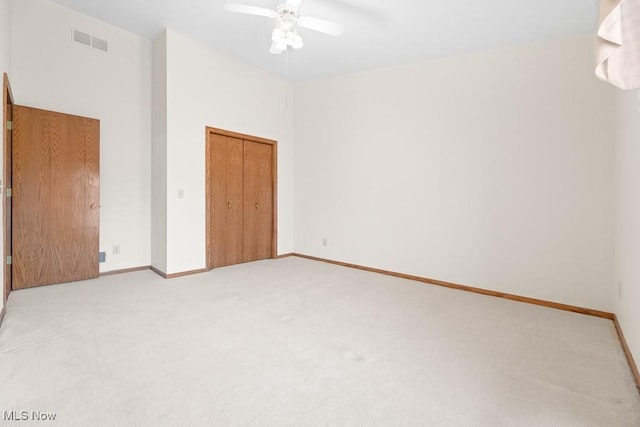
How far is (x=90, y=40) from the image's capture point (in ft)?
11.9

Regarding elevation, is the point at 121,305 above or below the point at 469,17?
below

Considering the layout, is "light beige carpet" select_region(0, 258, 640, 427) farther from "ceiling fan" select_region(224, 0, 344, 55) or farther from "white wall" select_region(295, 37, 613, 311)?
"ceiling fan" select_region(224, 0, 344, 55)

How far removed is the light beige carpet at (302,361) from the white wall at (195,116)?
977mm

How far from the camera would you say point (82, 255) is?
362cm

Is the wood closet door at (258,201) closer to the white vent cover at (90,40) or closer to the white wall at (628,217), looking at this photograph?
the white vent cover at (90,40)

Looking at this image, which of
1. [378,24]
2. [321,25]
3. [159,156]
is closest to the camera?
[321,25]

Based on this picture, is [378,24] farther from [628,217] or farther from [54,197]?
[54,197]

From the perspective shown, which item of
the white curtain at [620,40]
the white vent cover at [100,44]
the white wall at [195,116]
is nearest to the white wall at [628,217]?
the white curtain at [620,40]

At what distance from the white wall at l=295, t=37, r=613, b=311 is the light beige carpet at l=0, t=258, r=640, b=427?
60 centimetres

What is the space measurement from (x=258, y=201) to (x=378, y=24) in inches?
117

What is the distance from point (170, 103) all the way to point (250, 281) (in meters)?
2.35

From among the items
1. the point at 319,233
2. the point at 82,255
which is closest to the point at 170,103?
the point at 82,255

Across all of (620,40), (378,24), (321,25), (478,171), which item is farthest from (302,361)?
(378,24)

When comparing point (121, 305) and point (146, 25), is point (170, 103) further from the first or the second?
point (121, 305)
